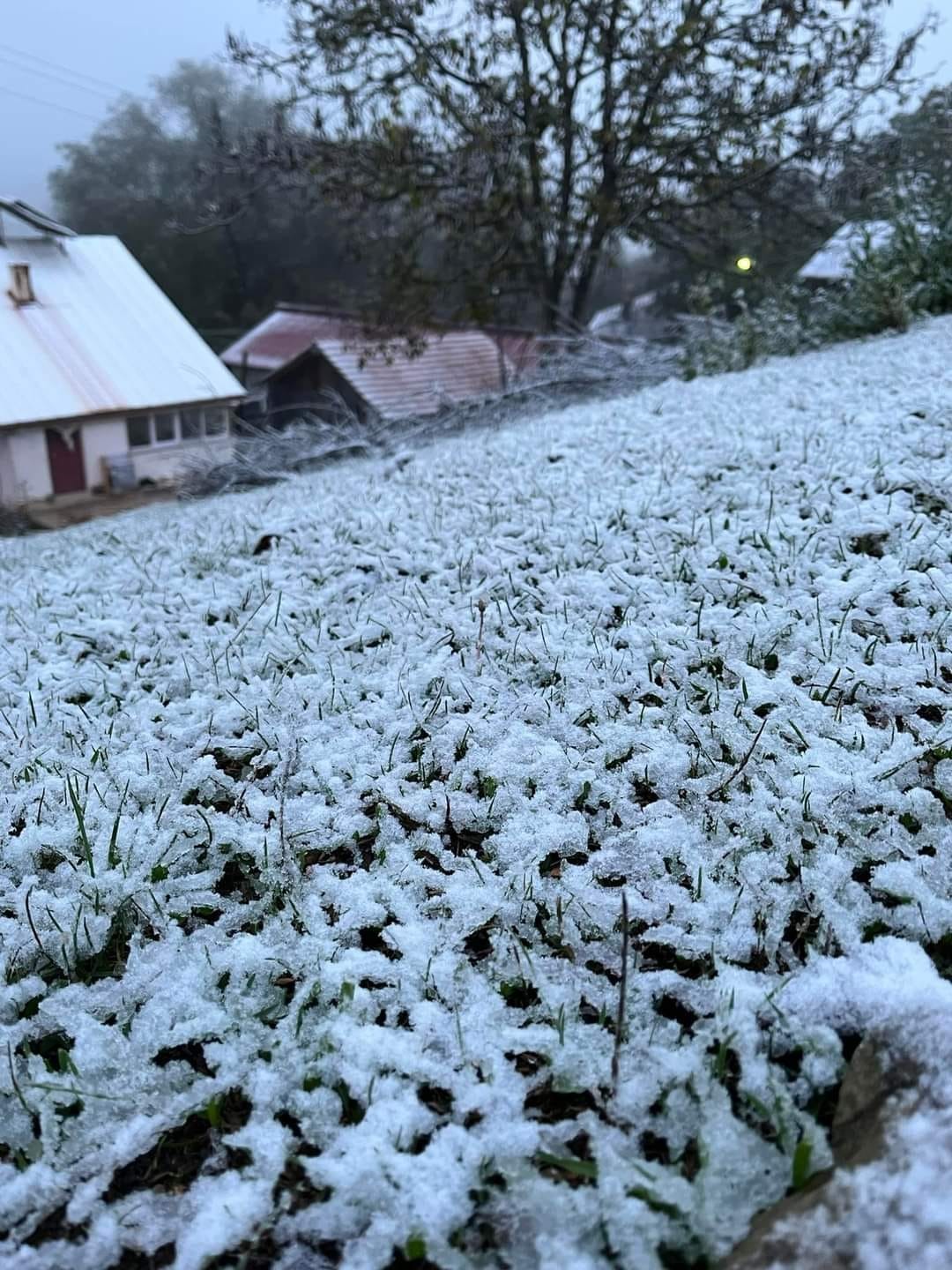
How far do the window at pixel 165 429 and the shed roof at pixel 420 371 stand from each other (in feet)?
11.0

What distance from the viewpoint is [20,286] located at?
15719 millimetres

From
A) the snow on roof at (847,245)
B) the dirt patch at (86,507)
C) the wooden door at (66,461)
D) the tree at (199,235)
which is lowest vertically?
the dirt patch at (86,507)

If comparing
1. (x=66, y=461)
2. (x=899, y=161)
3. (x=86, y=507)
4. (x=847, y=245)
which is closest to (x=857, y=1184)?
(x=847, y=245)

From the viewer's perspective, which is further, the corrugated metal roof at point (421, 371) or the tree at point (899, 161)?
the corrugated metal roof at point (421, 371)

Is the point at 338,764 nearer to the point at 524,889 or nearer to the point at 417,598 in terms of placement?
the point at 524,889

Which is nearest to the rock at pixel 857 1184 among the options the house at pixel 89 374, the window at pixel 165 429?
the house at pixel 89 374

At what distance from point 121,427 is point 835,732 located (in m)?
16.3

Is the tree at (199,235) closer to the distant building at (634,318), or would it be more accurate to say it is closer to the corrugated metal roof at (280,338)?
the corrugated metal roof at (280,338)

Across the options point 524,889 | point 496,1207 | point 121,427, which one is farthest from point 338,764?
point 121,427

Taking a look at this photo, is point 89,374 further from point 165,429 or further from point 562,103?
point 562,103

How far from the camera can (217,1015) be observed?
63.6 inches

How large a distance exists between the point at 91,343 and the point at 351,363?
4.87 meters

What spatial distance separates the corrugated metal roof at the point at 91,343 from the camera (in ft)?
48.3

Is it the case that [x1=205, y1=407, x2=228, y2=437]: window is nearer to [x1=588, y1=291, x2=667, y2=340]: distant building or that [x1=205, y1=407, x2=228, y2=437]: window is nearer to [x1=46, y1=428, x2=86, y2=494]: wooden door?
[x1=46, y1=428, x2=86, y2=494]: wooden door
